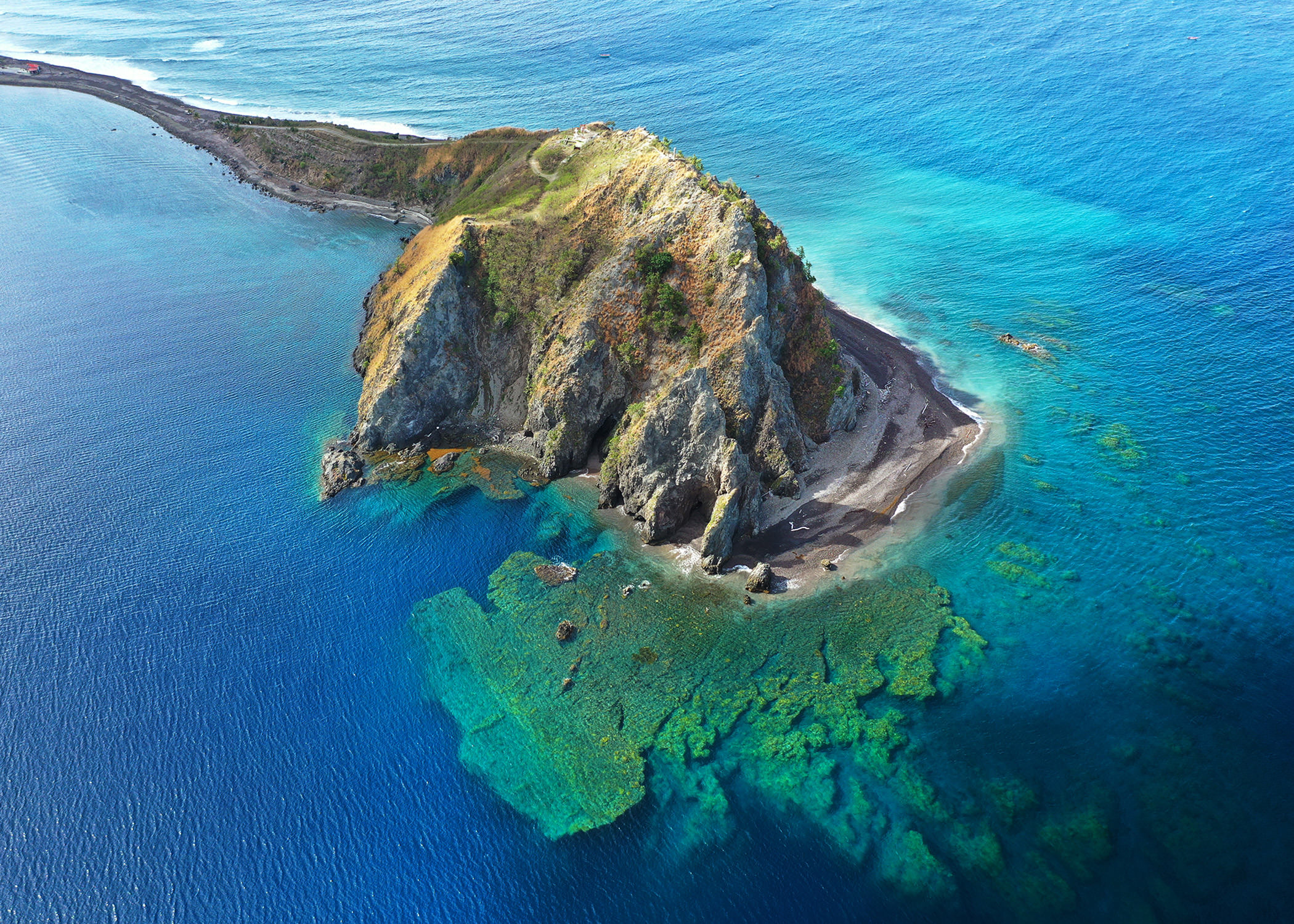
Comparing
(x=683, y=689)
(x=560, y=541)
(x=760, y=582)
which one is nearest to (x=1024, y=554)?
(x=760, y=582)

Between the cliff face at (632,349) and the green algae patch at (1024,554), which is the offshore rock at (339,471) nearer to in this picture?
the cliff face at (632,349)

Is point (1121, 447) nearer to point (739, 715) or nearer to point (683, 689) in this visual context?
point (739, 715)

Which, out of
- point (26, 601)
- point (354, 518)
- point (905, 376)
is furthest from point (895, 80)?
point (26, 601)

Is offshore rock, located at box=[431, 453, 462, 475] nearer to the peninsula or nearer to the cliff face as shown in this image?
the peninsula

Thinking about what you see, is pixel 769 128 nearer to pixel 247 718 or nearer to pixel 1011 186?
pixel 1011 186

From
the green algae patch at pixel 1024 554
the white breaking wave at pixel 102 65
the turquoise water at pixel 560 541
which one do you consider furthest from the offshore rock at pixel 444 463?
the white breaking wave at pixel 102 65

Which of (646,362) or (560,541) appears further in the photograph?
(646,362)
